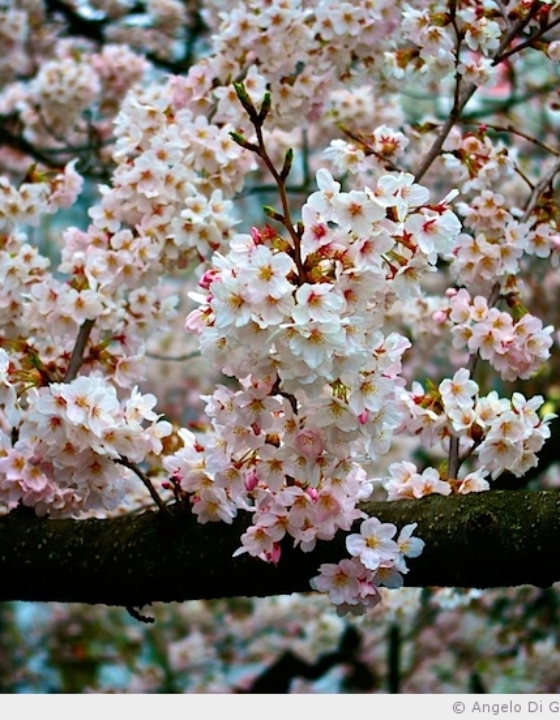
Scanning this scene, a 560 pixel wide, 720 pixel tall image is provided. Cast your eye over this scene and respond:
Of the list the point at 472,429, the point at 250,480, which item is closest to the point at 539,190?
the point at 472,429

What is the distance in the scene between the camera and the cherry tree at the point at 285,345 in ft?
4.03

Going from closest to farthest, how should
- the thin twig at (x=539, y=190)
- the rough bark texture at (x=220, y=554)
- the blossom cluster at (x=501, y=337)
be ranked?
the rough bark texture at (x=220, y=554) < the blossom cluster at (x=501, y=337) < the thin twig at (x=539, y=190)

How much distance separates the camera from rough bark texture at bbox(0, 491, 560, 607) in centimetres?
135

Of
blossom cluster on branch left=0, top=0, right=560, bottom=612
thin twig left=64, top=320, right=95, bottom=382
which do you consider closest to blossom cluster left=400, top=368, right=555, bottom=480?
blossom cluster on branch left=0, top=0, right=560, bottom=612

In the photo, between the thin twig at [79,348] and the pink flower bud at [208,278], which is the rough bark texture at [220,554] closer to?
the thin twig at [79,348]

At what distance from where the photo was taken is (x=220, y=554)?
149 cm

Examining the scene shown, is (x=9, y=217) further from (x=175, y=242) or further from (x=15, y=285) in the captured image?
(x=175, y=242)

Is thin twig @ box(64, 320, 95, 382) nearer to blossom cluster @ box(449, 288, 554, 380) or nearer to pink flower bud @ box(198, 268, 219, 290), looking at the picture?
pink flower bud @ box(198, 268, 219, 290)

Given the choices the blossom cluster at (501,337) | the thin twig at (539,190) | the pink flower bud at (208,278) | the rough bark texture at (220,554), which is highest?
the pink flower bud at (208,278)

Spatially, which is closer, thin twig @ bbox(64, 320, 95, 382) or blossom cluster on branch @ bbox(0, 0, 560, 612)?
blossom cluster on branch @ bbox(0, 0, 560, 612)

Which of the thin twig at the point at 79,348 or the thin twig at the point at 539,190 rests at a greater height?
the thin twig at the point at 539,190

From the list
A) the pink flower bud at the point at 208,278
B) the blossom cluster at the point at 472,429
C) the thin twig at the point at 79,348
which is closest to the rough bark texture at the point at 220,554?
the blossom cluster at the point at 472,429

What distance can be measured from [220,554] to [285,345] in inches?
18.9
